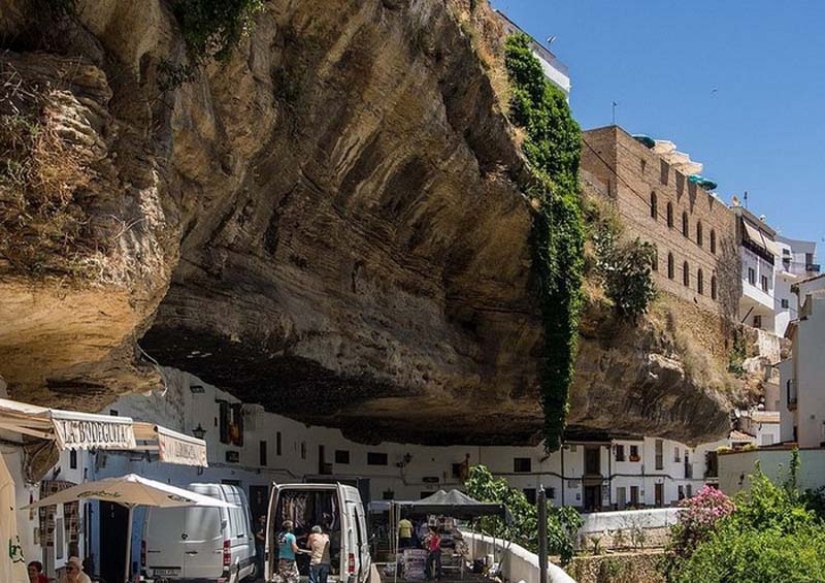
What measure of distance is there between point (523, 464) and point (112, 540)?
25.6 metres

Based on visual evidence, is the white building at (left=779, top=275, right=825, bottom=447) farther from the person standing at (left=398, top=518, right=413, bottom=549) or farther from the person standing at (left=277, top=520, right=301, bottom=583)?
the person standing at (left=277, top=520, right=301, bottom=583)

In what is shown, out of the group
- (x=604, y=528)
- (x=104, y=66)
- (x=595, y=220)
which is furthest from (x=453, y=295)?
(x=104, y=66)

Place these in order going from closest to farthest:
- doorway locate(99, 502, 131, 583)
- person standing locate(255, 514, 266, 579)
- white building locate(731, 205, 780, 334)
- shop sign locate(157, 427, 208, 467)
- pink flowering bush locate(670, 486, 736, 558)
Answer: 1. shop sign locate(157, 427, 208, 467)
2. doorway locate(99, 502, 131, 583)
3. person standing locate(255, 514, 266, 579)
4. pink flowering bush locate(670, 486, 736, 558)
5. white building locate(731, 205, 780, 334)

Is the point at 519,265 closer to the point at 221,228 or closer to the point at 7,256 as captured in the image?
the point at 221,228

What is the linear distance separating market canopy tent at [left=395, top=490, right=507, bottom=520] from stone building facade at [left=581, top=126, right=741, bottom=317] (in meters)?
16.6

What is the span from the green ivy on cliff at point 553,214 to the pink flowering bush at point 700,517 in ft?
16.0

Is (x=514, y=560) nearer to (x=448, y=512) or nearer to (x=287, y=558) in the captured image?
(x=448, y=512)

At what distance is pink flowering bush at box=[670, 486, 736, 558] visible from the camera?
95.2 ft

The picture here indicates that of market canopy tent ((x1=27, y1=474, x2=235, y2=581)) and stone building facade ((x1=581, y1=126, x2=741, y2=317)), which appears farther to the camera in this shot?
stone building facade ((x1=581, y1=126, x2=741, y2=317))

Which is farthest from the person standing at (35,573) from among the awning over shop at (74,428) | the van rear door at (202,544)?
the van rear door at (202,544)

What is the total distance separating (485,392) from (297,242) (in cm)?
1147

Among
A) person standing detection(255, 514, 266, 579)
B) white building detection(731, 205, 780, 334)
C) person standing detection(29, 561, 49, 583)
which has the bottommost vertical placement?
person standing detection(255, 514, 266, 579)

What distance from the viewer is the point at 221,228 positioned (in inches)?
766

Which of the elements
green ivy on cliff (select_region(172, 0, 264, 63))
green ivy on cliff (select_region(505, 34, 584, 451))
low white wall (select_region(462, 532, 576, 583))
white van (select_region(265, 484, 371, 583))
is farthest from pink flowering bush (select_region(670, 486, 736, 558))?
green ivy on cliff (select_region(172, 0, 264, 63))
